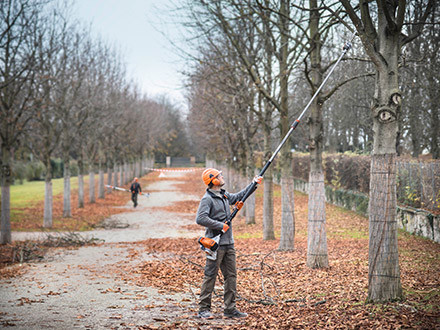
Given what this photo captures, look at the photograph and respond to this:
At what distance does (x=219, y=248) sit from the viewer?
21.6ft

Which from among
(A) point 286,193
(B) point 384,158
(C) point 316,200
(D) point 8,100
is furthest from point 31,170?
(B) point 384,158

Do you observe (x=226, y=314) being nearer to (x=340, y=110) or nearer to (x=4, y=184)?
(x=4, y=184)

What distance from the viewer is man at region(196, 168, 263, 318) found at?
650cm

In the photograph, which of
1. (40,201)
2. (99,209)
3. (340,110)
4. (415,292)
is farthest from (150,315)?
(40,201)

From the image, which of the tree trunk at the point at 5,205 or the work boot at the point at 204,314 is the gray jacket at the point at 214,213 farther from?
the tree trunk at the point at 5,205

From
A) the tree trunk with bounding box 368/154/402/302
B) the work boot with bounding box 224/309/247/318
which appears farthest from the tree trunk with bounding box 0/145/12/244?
the tree trunk with bounding box 368/154/402/302

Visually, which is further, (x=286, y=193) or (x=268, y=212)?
(x=268, y=212)

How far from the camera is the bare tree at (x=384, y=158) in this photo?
19.7ft

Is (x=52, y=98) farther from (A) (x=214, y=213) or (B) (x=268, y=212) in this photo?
(A) (x=214, y=213)

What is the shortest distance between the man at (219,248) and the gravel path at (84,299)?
47 centimetres

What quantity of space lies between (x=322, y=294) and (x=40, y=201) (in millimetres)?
27932

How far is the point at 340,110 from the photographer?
1123 inches

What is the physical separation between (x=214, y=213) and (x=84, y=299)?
3.02m

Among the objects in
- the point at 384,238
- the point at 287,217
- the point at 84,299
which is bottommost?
the point at 84,299
